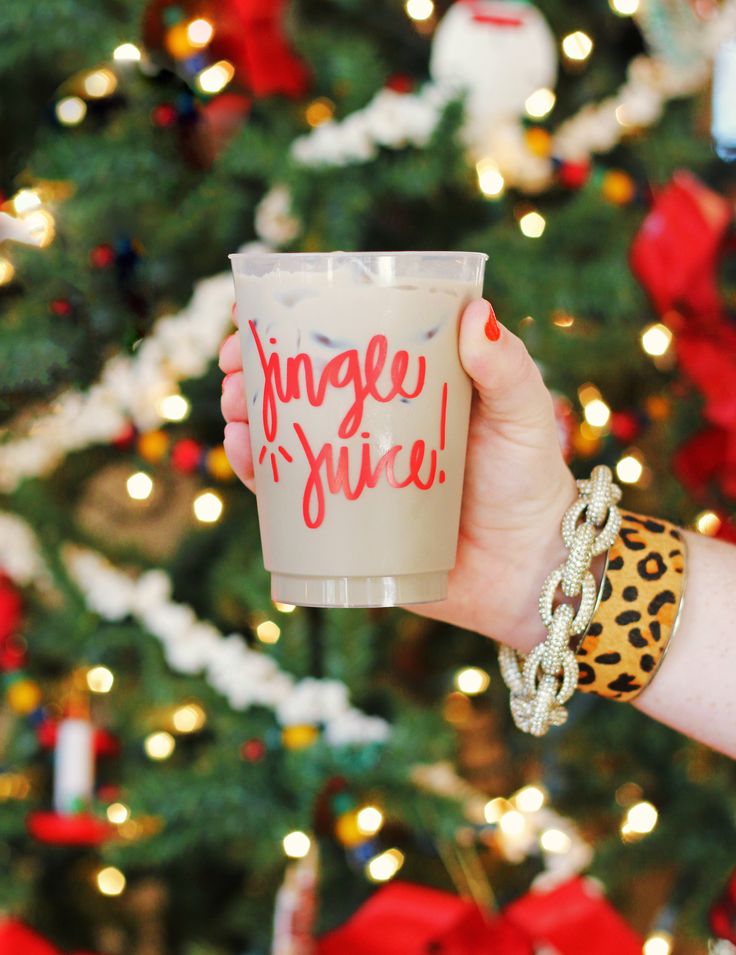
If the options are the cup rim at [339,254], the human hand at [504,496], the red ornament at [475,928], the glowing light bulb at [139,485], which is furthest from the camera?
the glowing light bulb at [139,485]

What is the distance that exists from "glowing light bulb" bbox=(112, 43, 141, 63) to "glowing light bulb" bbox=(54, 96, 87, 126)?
7 cm

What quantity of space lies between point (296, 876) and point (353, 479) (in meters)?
0.66

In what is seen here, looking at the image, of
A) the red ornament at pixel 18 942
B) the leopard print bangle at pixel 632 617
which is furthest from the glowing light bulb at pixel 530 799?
the red ornament at pixel 18 942

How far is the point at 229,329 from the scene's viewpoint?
45.8 inches

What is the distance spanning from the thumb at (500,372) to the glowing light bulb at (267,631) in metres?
0.55

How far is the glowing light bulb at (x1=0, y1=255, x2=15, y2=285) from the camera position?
43.6 inches

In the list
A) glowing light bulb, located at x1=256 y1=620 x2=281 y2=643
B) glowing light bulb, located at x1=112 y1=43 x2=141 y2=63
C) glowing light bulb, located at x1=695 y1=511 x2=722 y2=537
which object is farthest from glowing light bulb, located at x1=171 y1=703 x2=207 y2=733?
glowing light bulb, located at x1=112 y1=43 x2=141 y2=63

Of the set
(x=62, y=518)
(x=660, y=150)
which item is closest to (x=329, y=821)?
(x=62, y=518)

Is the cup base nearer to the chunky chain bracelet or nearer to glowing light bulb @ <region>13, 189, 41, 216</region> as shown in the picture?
the chunky chain bracelet

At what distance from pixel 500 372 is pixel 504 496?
170 mm

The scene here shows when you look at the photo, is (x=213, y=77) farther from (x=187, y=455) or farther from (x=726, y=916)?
(x=726, y=916)

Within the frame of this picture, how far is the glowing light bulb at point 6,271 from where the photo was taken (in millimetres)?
1109

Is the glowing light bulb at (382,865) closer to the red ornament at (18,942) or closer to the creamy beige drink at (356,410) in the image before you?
the red ornament at (18,942)

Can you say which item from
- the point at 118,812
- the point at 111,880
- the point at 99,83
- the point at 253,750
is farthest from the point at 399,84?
the point at 111,880
